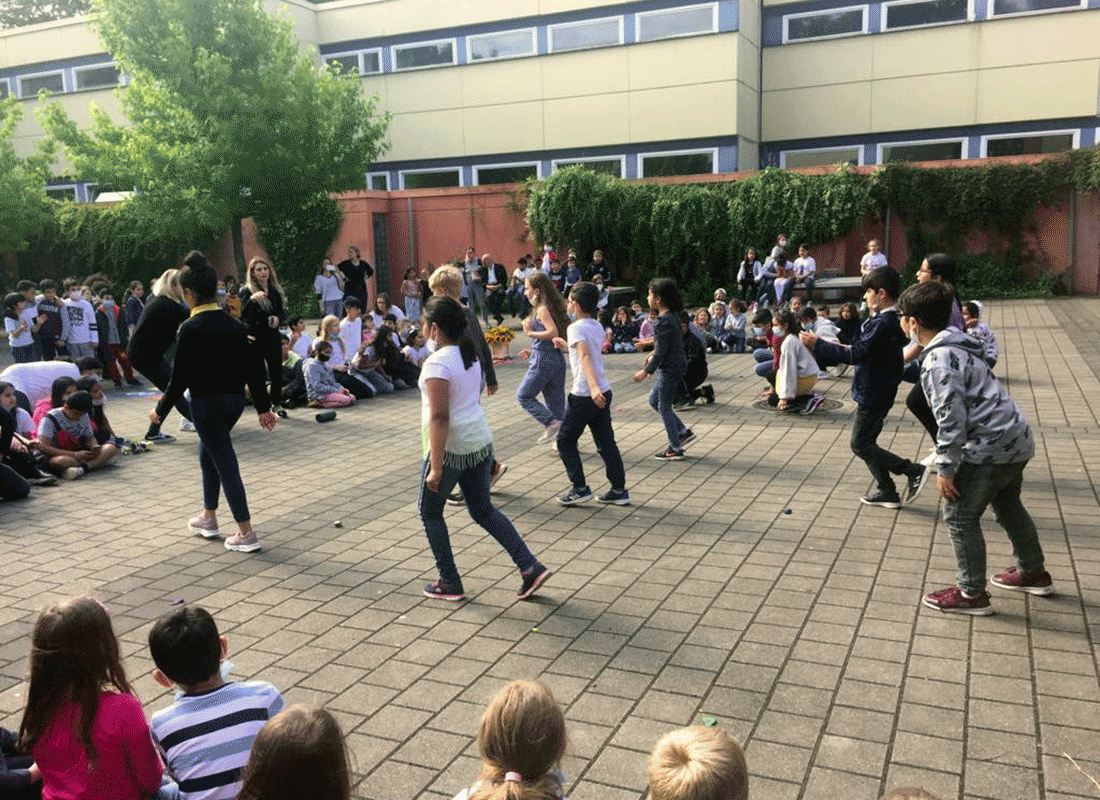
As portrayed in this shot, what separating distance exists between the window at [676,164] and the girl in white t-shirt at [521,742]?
88.9 ft

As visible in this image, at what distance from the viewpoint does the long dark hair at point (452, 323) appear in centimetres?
510

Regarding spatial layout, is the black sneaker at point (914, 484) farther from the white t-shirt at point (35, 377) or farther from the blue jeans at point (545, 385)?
the white t-shirt at point (35, 377)

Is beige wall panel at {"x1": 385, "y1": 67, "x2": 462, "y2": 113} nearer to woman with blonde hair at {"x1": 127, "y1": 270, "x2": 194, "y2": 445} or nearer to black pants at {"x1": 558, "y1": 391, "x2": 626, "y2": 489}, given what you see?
woman with blonde hair at {"x1": 127, "y1": 270, "x2": 194, "y2": 445}

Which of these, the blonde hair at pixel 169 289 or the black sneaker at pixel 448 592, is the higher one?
the blonde hair at pixel 169 289

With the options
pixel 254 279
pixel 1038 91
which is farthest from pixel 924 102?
pixel 254 279

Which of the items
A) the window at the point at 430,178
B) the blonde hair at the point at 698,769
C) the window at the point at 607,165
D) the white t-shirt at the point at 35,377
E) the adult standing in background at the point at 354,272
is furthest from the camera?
the window at the point at 430,178

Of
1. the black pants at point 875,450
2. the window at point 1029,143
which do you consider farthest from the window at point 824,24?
the black pants at point 875,450

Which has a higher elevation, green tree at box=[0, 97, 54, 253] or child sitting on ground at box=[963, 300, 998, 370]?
green tree at box=[0, 97, 54, 253]

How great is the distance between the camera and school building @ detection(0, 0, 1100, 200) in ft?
84.7

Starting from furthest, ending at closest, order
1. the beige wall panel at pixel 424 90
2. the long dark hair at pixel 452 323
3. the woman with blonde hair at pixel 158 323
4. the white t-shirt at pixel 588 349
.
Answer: the beige wall panel at pixel 424 90, the woman with blonde hair at pixel 158 323, the white t-shirt at pixel 588 349, the long dark hair at pixel 452 323

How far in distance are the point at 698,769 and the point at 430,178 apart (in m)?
31.0

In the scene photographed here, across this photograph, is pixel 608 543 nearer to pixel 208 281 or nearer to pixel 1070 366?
pixel 208 281

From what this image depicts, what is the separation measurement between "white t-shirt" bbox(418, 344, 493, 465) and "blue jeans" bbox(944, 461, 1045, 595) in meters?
2.48

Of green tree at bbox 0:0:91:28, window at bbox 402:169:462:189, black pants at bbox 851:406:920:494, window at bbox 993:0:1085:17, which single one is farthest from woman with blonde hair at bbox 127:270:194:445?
green tree at bbox 0:0:91:28
